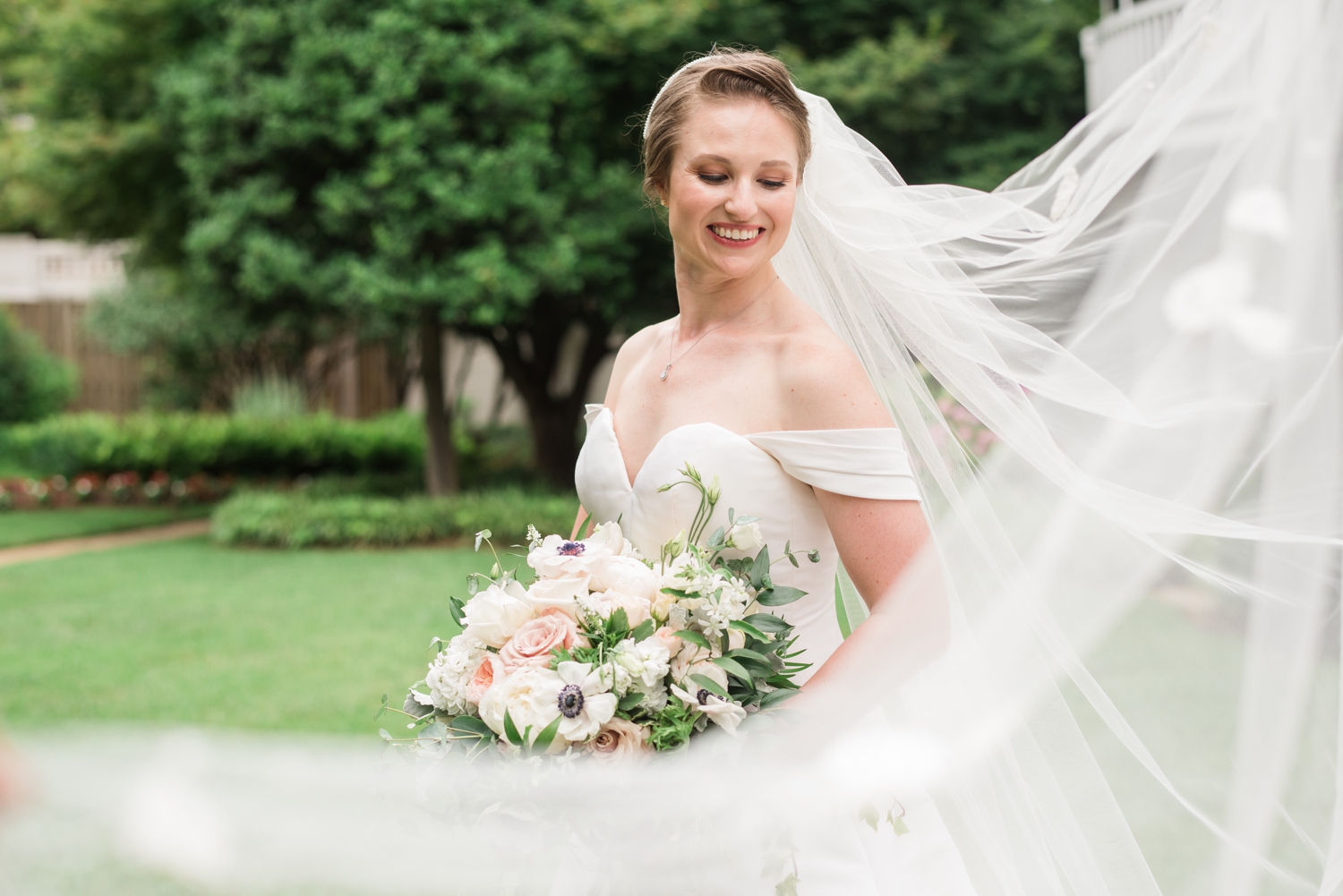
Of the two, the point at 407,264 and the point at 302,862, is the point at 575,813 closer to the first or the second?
the point at 302,862

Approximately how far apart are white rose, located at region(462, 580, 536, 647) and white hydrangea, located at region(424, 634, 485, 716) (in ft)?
0.07

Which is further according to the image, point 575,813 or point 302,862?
point 575,813

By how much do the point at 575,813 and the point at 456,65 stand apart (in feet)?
31.2

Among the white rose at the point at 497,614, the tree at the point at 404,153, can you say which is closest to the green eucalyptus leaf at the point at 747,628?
the white rose at the point at 497,614

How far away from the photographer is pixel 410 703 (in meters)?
1.77

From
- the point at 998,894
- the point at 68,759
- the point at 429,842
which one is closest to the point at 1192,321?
the point at 998,894

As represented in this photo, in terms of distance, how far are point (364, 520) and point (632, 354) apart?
9.26 metres

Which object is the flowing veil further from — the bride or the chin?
the chin

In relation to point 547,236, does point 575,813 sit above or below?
below

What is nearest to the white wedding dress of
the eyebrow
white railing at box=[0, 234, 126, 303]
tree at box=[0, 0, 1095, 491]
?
the eyebrow

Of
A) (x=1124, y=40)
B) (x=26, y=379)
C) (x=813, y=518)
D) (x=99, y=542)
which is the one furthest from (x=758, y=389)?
(x=26, y=379)

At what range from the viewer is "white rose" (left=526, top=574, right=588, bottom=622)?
169 centimetres

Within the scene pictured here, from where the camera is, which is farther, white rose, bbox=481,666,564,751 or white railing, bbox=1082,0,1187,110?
white railing, bbox=1082,0,1187,110

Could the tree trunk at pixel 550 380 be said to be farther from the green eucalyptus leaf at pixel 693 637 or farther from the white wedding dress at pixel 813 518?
the green eucalyptus leaf at pixel 693 637
